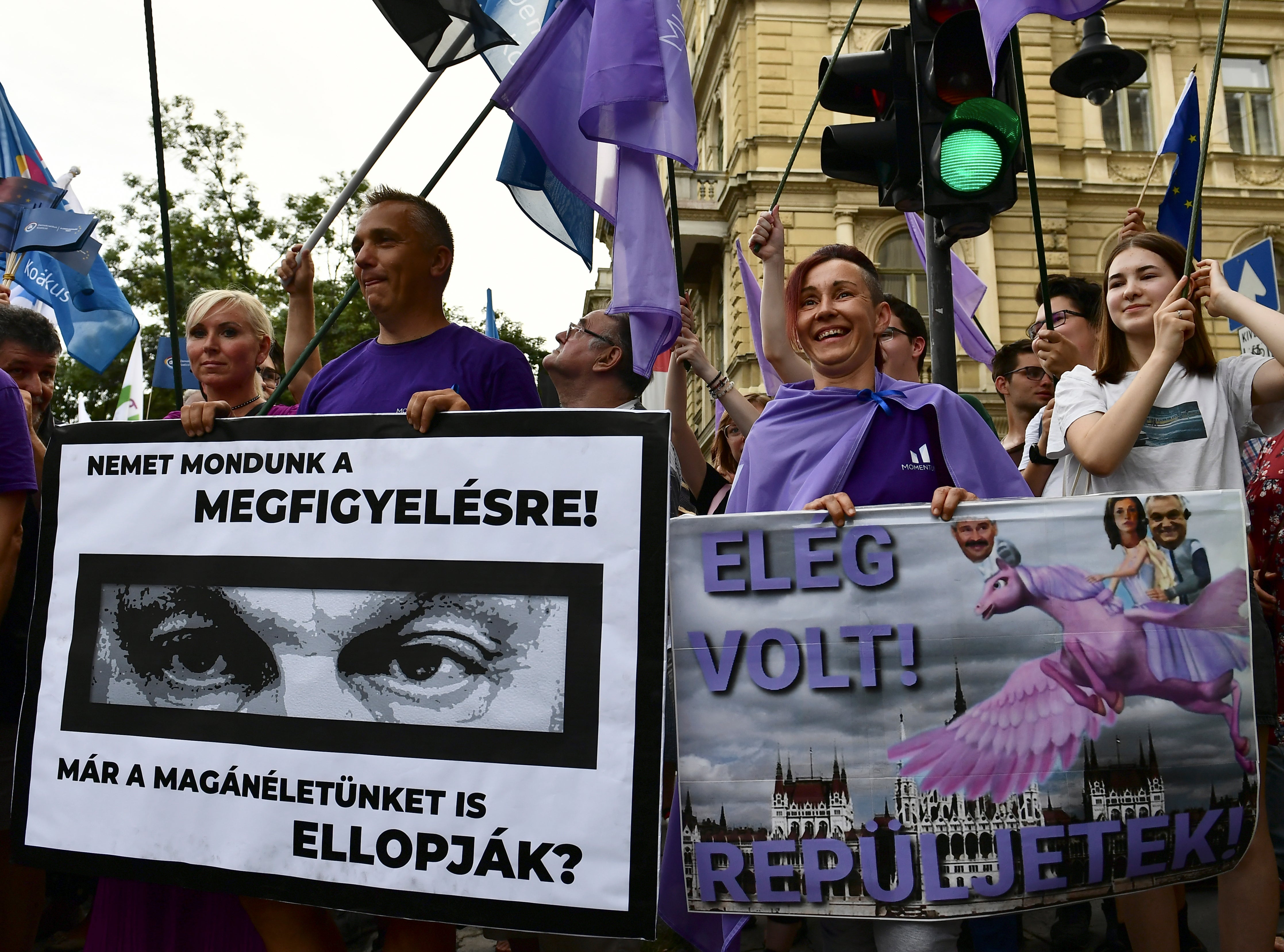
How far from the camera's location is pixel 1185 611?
192 cm

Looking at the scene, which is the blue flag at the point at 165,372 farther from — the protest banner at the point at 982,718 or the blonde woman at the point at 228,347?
the protest banner at the point at 982,718

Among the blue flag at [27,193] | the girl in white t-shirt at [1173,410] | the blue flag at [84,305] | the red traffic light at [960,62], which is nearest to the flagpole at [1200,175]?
the girl in white t-shirt at [1173,410]

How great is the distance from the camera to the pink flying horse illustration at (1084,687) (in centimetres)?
190

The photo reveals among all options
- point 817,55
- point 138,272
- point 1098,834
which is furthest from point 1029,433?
point 138,272

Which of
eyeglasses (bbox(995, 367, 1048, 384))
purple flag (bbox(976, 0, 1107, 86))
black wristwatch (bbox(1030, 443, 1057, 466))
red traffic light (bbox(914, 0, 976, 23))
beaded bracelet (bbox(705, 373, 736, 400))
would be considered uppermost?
red traffic light (bbox(914, 0, 976, 23))

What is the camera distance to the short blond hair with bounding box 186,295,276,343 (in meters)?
3.13

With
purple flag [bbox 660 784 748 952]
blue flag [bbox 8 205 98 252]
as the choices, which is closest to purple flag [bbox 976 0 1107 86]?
purple flag [bbox 660 784 748 952]

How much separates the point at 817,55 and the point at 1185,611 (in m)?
20.0

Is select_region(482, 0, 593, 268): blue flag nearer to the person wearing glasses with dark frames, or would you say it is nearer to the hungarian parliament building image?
the person wearing glasses with dark frames

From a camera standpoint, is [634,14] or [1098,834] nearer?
[1098,834]

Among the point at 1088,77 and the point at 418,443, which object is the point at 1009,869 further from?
the point at 1088,77

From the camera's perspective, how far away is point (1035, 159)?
65.8 feet

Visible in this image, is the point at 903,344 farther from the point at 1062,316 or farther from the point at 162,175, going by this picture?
the point at 162,175

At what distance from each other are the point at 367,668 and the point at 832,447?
1.16 m
